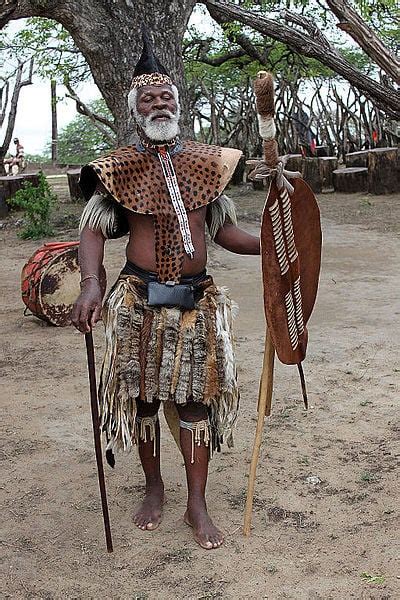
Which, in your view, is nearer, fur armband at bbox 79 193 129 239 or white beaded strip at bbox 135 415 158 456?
fur armband at bbox 79 193 129 239

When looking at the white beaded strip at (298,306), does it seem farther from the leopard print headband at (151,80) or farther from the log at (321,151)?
the log at (321,151)

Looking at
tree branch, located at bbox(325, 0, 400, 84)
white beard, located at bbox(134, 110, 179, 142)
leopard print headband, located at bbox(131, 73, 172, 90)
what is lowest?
white beard, located at bbox(134, 110, 179, 142)

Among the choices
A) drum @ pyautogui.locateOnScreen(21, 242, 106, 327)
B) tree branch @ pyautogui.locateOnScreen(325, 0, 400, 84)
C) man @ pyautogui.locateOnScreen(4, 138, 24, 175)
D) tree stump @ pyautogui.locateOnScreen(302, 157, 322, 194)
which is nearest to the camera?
drum @ pyautogui.locateOnScreen(21, 242, 106, 327)

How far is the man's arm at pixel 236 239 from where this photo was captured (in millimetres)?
2977

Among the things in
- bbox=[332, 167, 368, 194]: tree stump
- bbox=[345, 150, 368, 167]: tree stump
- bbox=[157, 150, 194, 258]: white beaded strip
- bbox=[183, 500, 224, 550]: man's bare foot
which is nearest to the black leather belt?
bbox=[157, 150, 194, 258]: white beaded strip

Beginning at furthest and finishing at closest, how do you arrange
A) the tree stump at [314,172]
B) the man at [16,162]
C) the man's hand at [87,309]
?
the man at [16,162], the tree stump at [314,172], the man's hand at [87,309]

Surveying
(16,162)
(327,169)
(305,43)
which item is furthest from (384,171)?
(16,162)

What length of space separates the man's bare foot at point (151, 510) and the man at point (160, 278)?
7.6 inches

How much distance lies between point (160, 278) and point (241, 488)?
3.54 ft

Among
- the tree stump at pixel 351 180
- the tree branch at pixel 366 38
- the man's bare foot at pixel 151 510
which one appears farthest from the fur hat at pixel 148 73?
the tree stump at pixel 351 180

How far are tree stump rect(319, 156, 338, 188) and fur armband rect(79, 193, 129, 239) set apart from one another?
1109 centimetres

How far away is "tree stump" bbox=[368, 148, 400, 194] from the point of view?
1232 centimetres

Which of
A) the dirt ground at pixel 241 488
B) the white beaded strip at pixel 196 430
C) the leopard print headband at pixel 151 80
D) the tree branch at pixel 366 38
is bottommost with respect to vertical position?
the dirt ground at pixel 241 488

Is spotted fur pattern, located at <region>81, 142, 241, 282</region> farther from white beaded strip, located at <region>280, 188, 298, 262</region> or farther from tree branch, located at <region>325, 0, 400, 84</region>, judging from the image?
tree branch, located at <region>325, 0, 400, 84</region>
